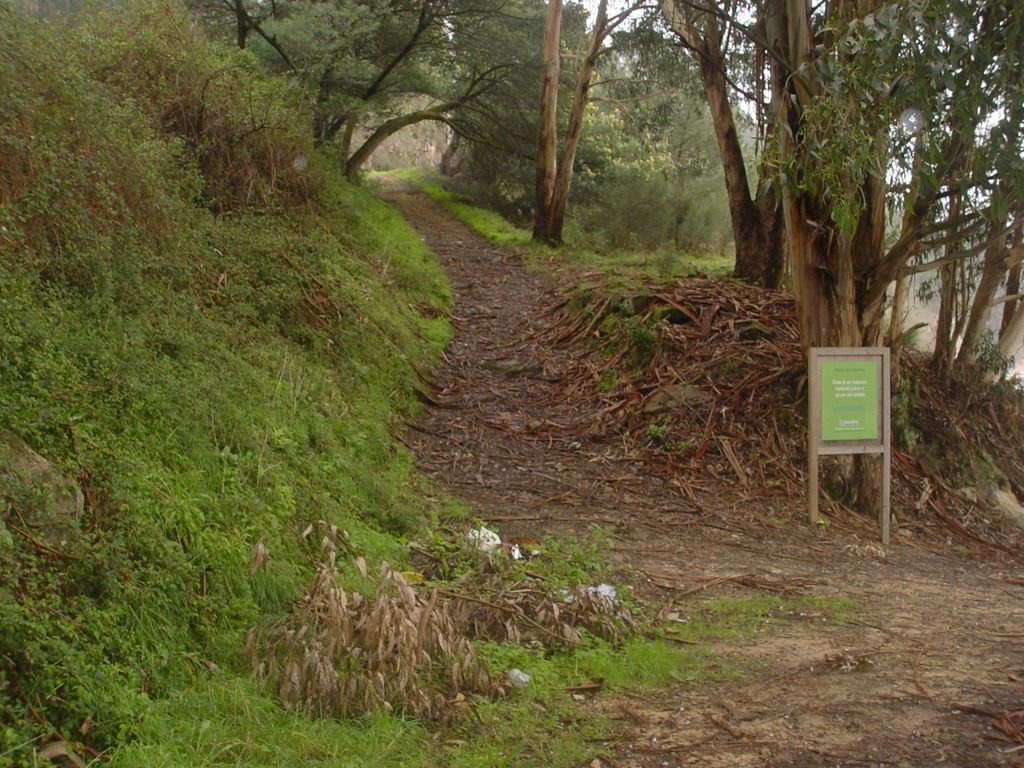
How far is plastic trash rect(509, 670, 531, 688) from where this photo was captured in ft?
14.5

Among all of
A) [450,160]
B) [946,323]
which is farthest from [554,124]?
[450,160]

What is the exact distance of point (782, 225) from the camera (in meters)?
13.4

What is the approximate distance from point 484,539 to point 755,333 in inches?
243

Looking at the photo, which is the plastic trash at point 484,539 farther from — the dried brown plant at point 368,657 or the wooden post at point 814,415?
the wooden post at point 814,415

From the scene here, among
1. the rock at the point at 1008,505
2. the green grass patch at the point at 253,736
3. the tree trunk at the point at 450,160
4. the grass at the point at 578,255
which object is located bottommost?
the rock at the point at 1008,505

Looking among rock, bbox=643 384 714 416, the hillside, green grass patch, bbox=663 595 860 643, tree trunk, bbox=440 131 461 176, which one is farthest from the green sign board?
tree trunk, bbox=440 131 461 176

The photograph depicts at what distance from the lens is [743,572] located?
6.85 metres

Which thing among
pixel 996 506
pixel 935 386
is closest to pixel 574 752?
pixel 996 506

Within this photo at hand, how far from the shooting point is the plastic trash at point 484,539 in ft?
19.8

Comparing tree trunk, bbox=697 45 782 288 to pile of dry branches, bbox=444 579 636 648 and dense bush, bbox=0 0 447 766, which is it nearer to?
dense bush, bbox=0 0 447 766

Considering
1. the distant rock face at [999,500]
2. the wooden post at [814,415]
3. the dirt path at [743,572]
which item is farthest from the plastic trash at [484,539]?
the distant rock face at [999,500]

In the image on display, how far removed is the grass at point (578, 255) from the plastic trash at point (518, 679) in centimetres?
1009

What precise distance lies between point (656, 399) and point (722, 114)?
17.7ft

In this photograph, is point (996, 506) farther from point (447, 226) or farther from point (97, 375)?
point (447, 226)
